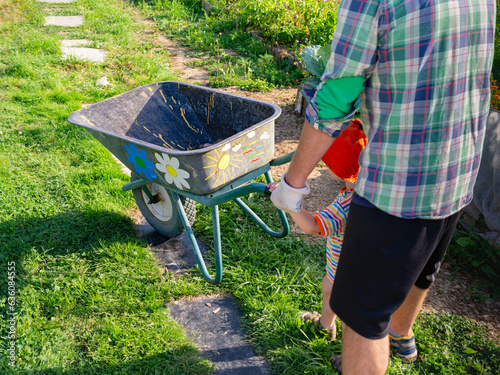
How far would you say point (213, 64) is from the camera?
20.2ft

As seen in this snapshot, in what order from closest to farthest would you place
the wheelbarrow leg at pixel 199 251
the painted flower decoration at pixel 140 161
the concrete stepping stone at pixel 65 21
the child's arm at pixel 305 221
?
the child's arm at pixel 305 221
the painted flower decoration at pixel 140 161
the wheelbarrow leg at pixel 199 251
the concrete stepping stone at pixel 65 21

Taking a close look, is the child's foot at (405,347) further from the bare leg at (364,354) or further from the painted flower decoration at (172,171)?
the painted flower decoration at (172,171)

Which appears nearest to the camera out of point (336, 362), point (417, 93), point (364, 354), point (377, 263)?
point (417, 93)

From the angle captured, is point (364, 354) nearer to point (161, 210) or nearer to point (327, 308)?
point (327, 308)

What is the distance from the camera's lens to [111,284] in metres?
2.62

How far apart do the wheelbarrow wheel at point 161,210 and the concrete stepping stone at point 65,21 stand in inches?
241

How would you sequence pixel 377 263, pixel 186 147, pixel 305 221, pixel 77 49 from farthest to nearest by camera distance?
pixel 77 49 → pixel 186 147 → pixel 305 221 → pixel 377 263

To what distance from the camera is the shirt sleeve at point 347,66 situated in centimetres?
119

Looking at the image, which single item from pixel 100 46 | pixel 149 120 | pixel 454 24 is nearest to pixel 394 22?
pixel 454 24

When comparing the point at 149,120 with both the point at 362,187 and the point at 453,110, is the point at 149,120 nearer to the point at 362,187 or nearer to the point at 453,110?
the point at 362,187

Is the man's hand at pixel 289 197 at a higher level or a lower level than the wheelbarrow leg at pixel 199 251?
higher

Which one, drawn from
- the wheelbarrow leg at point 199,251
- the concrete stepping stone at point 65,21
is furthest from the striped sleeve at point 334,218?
the concrete stepping stone at point 65,21

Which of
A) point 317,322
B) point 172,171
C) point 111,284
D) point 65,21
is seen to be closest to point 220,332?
point 317,322

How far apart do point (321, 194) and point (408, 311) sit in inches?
67.4
